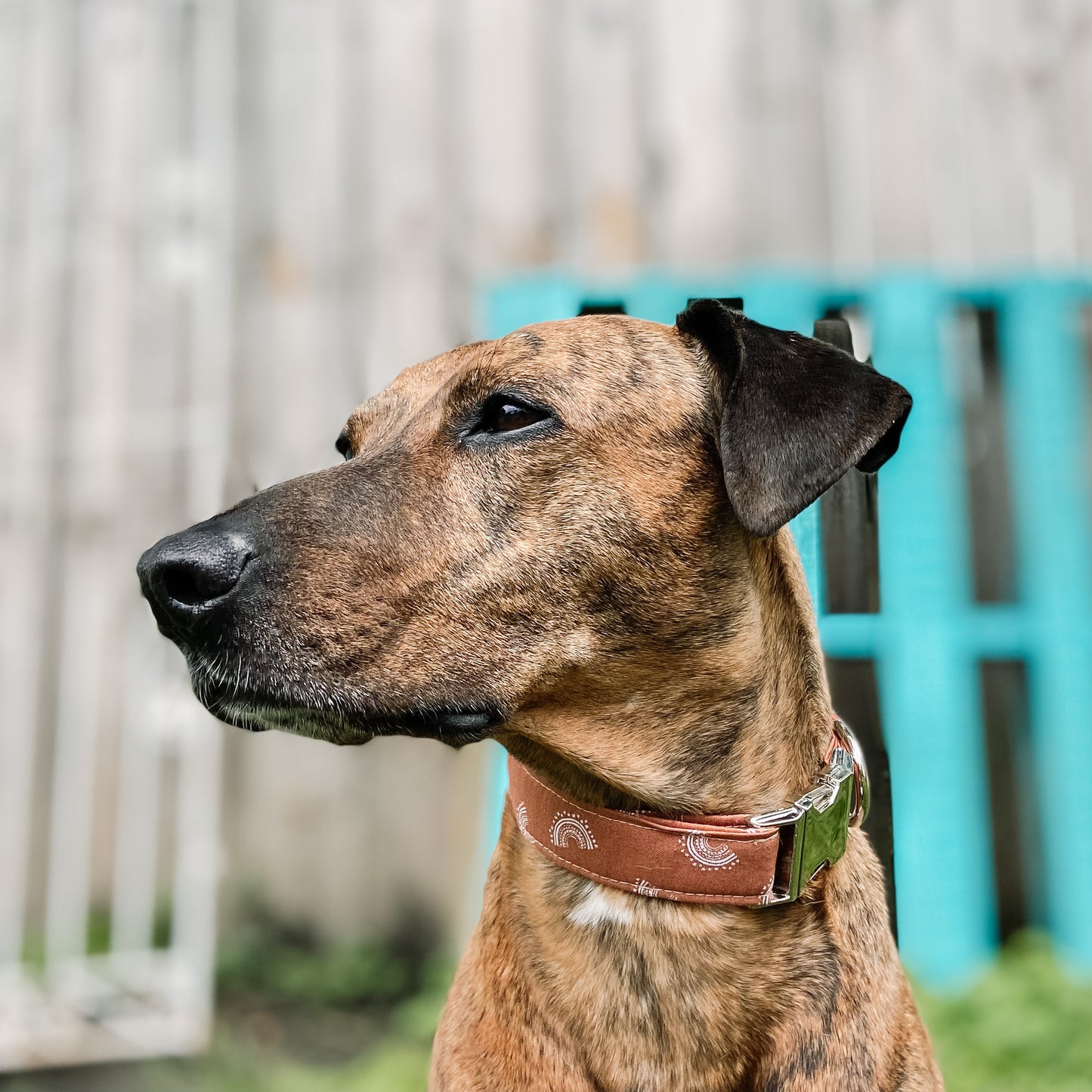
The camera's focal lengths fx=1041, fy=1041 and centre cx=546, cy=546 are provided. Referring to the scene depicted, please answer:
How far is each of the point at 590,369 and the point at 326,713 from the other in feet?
2.37

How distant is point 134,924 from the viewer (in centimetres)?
348

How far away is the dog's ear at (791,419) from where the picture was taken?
1540mm

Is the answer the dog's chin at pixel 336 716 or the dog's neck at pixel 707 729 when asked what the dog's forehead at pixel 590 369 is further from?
the dog's chin at pixel 336 716

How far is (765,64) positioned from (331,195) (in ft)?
5.34

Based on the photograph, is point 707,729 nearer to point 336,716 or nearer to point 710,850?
point 710,850

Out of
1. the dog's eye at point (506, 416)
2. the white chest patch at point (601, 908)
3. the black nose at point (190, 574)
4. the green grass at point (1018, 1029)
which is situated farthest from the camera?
the green grass at point (1018, 1029)

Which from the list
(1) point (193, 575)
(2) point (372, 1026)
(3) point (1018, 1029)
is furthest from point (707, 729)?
(2) point (372, 1026)

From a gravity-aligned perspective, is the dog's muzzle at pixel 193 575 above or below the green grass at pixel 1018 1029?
above

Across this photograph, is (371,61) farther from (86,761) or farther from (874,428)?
(874,428)

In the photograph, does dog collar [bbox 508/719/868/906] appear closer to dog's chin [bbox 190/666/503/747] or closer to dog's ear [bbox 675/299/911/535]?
dog's chin [bbox 190/666/503/747]

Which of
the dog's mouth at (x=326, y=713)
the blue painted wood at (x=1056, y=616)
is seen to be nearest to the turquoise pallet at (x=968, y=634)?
the blue painted wood at (x=1056, y=616)

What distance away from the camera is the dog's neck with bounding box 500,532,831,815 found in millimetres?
1630

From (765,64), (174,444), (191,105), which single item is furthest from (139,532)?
(765,64)

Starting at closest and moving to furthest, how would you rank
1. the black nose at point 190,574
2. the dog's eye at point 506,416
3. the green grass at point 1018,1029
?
the black nose at point 190,574, the dog's eye at point 506,416, the green grass at point 1018,1029
